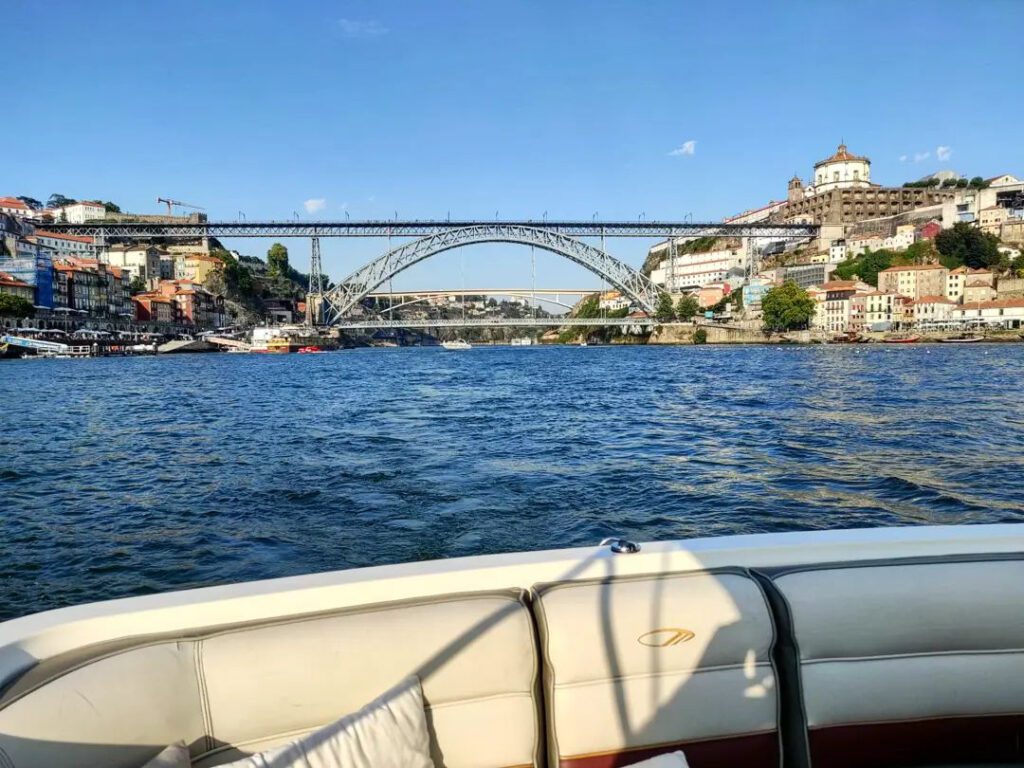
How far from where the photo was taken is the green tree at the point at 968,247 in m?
51.8

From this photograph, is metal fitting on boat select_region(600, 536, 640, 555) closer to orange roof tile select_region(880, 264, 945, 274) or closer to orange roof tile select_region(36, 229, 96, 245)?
orange roof tile select_region(880, 264, 945, 274)

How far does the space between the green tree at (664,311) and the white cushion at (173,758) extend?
55420 millimetres

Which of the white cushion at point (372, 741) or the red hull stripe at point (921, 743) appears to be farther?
the red hull stripe at point (921, 743)

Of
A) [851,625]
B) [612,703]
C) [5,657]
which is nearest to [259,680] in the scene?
[5,657]

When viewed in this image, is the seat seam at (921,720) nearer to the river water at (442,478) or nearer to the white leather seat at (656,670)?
the white leather seat at (656,670)

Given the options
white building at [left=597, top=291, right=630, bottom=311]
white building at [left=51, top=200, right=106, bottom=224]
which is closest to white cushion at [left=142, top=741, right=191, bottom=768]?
white building at [left=597, top=291, right=630, bottom=311]

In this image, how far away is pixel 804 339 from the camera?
160 ft

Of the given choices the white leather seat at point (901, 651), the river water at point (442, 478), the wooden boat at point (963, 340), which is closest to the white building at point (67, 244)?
the river water at point (442, 478)

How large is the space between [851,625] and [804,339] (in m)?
51.0

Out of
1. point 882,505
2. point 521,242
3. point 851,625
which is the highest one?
point 521,242

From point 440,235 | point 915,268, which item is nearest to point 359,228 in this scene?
point 440,235

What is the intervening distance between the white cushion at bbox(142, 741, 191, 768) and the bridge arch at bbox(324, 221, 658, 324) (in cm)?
4935

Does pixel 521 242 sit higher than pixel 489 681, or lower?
higher

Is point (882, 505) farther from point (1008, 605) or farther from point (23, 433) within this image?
point (23, 433)
